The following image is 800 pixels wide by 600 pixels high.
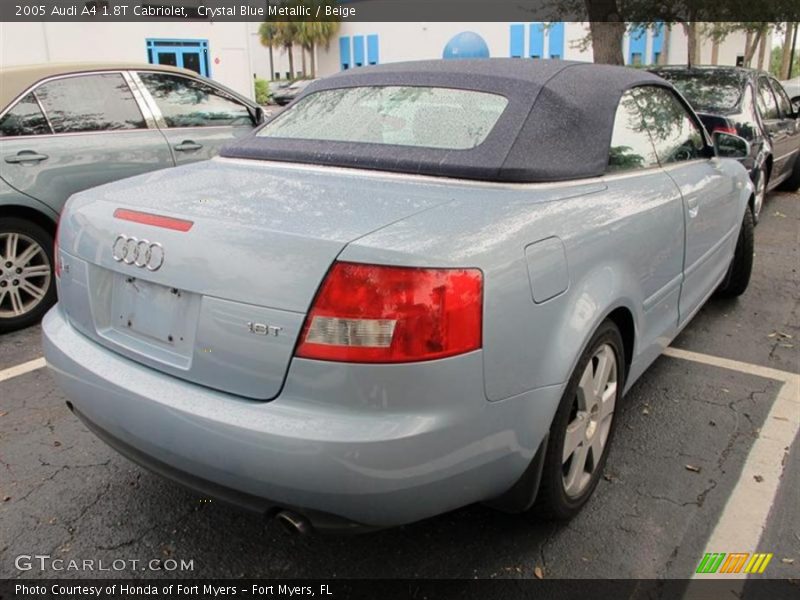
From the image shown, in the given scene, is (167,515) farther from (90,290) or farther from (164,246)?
(164,246)

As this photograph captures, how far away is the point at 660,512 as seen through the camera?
105 inches

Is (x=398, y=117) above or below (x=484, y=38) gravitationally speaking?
below

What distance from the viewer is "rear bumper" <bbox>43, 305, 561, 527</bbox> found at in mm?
1811

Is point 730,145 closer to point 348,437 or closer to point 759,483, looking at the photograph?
point 759,483

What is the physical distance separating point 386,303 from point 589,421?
45.1 inches

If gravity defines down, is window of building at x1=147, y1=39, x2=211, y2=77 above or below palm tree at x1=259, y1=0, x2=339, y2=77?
below

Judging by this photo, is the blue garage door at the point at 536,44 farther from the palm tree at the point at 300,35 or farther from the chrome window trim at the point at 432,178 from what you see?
the chrome window trim at the point at 432,178

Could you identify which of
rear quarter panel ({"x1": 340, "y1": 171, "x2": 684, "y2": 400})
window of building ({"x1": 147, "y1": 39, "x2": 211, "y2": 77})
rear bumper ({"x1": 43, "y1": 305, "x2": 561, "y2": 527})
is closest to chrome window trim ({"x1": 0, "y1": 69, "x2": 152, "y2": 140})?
rear bumper ({"x1": 43, "y1": 305, "x2": 561, "y2": 527})

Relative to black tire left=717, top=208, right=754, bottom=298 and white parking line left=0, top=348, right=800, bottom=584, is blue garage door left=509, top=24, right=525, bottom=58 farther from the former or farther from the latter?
white parking line left=0, top=348, right=800, bottom=584

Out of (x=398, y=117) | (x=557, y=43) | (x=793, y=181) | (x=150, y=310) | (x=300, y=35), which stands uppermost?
(x=300, y=35)

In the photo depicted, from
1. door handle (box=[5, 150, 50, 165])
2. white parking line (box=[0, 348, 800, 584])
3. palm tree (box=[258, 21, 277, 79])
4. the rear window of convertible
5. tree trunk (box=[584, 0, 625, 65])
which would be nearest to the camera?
white parking line (box=[0, 348, 800, 584])

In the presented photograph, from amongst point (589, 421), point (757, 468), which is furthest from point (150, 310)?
point (757, 468)

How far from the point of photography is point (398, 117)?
111 inches

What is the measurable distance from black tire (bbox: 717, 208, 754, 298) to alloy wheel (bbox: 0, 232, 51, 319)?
15.4 ft
